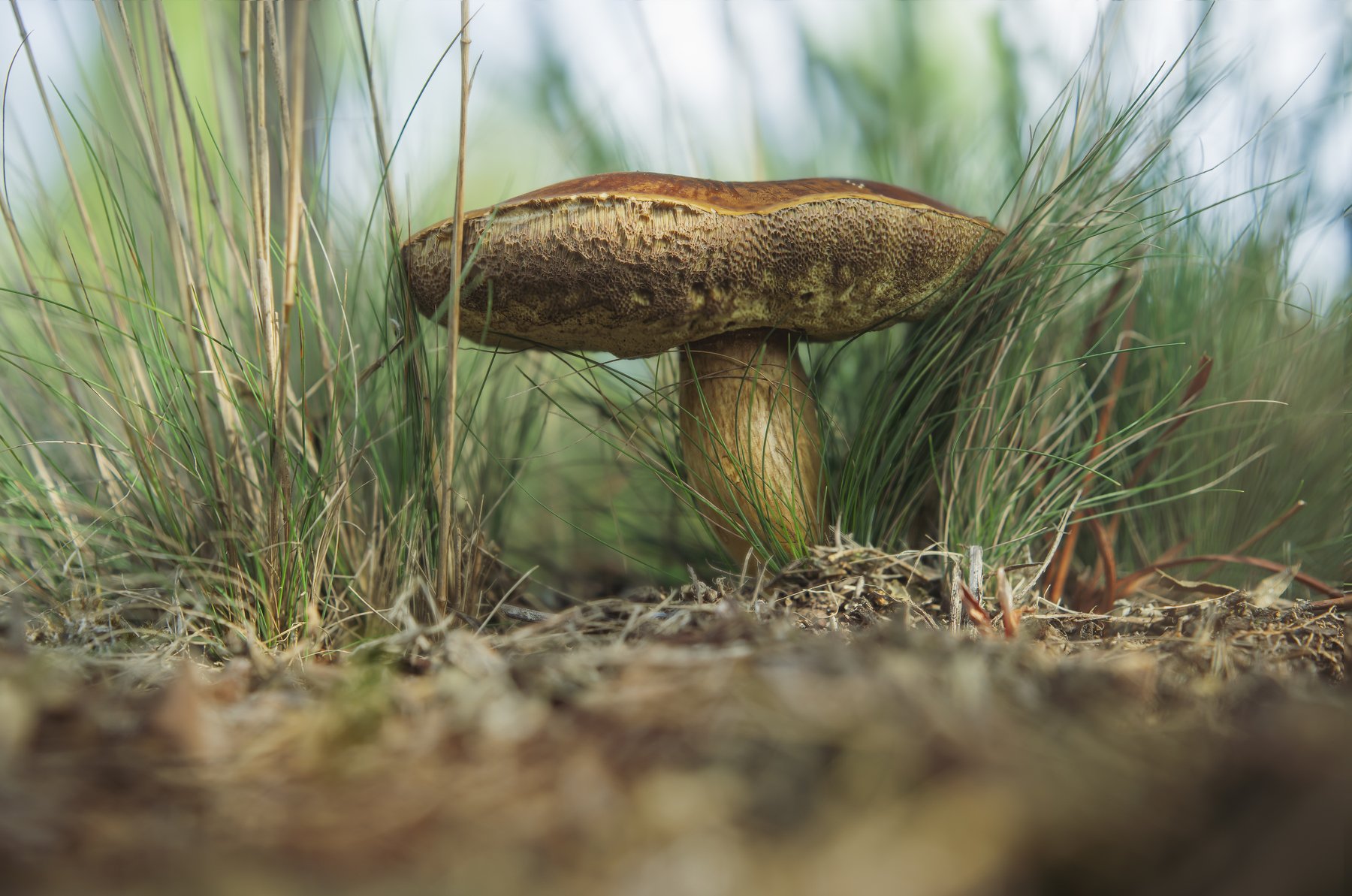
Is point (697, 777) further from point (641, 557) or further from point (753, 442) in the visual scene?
point (641, 557)

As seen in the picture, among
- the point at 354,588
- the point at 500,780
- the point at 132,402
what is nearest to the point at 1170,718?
the point at 500,780

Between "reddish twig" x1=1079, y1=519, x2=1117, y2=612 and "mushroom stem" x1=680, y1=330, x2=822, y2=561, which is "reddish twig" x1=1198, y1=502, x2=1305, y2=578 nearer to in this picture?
"reddish twig" x1=1079, y1=519, x2=1117, y2=612

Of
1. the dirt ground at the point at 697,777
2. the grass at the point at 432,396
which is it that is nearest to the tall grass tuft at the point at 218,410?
the grass at the point at 432,396

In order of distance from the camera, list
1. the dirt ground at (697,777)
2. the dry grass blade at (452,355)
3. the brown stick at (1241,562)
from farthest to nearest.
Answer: the brown stick at (1241,562) < the dry grass blade at (452,355) < the dirt ground at (697,777)

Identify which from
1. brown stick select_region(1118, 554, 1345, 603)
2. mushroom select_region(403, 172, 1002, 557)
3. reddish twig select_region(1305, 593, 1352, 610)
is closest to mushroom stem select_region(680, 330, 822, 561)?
mushroom select_region(403, 172, 1002, 557)

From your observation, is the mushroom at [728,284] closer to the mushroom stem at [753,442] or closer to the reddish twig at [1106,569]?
the mushroom stem at [753,442]

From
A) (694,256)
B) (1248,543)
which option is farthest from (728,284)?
(1248,543)

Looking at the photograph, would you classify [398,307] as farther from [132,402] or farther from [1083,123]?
[1083,123]
